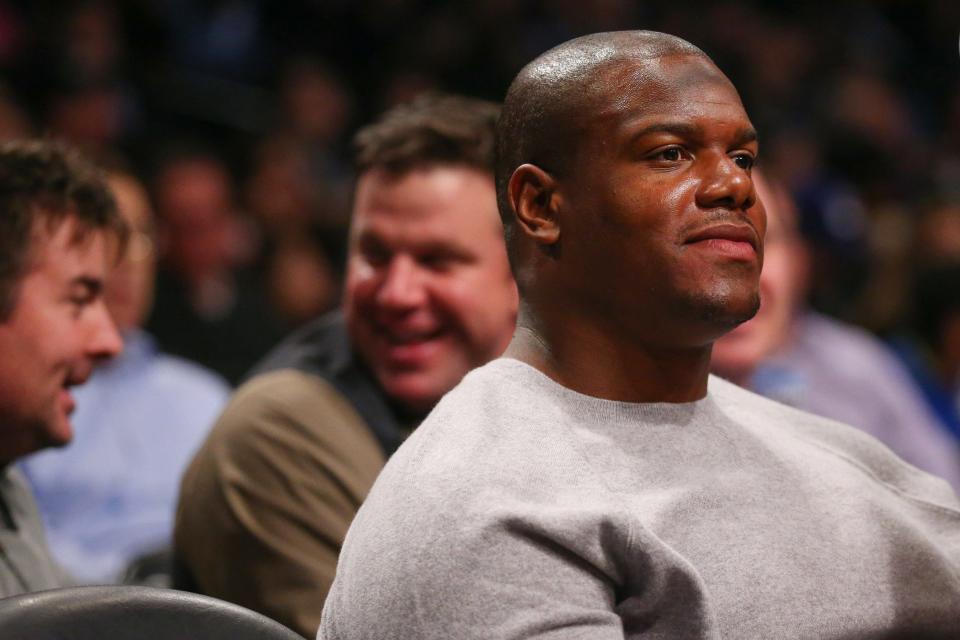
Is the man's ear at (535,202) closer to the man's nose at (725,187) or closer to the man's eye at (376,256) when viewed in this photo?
the man's nose at (725,187)

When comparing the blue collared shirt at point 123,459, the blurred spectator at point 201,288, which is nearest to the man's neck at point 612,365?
the blue collared shirt at point 123,459

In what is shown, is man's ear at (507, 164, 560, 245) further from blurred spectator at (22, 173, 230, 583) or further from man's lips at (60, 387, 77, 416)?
blurred spectator at (22, 173, 230, 583)

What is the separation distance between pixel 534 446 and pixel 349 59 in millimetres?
5530

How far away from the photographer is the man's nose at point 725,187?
1.28 m

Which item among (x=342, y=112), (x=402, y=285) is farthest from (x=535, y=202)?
(x=342, y=112)

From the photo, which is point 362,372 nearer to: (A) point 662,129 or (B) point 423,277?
(B) point 423,277

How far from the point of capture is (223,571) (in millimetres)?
1999

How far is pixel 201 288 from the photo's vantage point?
450cm

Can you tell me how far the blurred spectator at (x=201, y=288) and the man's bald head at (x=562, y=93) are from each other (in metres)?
3.17

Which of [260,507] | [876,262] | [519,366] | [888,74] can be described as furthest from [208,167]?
[888,74]

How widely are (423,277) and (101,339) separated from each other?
539 mm

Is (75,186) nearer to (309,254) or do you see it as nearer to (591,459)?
(591,459)

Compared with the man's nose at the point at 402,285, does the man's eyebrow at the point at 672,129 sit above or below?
above

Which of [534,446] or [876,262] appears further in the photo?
[876,262]
